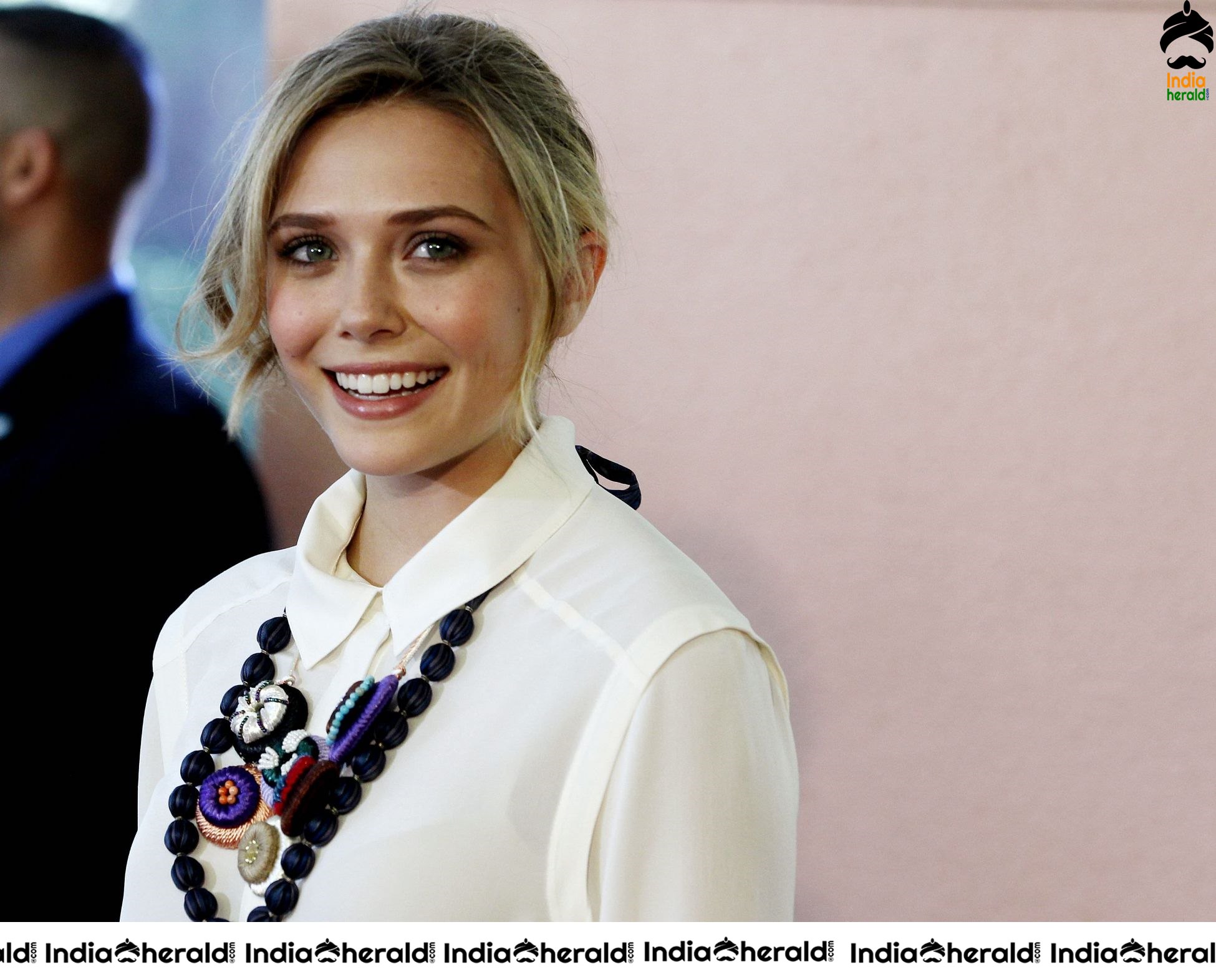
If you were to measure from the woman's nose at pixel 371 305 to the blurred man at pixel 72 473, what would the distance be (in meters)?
0.76

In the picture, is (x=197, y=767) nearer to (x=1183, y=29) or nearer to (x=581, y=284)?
(x=581, y=284)

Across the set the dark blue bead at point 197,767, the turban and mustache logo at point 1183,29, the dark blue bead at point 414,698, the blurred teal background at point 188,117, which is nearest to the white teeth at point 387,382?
the dark blue bead at point 414,698

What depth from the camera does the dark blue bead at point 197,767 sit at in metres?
1.06

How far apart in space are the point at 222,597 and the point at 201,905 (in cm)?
31

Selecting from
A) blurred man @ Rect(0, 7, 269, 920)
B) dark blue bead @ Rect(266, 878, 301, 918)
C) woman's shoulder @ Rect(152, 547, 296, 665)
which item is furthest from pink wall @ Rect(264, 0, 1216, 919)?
dark blue bead @ Rect(266, 878, 301, 918)

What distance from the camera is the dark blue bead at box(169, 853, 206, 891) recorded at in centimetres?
102

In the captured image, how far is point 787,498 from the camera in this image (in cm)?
174

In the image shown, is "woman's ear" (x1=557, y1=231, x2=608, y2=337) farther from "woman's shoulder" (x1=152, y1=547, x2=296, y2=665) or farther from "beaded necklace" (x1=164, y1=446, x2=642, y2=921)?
"woman's shoulder" (x1=152, y1=547, x2=296, y2=665)

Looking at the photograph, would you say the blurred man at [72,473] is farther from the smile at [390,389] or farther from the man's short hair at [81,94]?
the smile at [390,389]

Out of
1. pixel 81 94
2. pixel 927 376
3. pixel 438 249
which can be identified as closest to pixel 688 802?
pixel 438 249

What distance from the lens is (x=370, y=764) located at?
965mm

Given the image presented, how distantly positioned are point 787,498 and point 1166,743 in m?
0.60

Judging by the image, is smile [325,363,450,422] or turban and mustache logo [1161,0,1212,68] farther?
turban and mustache logo [1161,0,1212,68]
